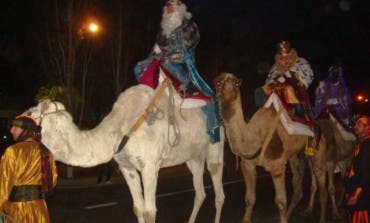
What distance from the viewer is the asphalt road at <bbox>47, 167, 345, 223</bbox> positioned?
34.9 feet

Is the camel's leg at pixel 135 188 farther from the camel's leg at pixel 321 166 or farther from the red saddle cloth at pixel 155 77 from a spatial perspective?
the camel's leg at pixel 321 166

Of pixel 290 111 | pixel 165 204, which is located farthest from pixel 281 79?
pixel 165 204

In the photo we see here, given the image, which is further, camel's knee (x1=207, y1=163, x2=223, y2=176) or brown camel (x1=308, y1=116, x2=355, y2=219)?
brown camel (x1=308, y1=116, x2=355, y2=219)

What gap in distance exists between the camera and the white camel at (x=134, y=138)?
20.3ft

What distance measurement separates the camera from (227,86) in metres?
8.24

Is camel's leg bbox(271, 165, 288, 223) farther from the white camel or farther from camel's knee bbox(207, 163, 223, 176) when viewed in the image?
the white camel

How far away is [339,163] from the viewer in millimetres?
12664

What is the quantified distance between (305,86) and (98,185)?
9.75m

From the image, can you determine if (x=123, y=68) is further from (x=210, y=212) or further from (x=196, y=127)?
(x=196, y=127)

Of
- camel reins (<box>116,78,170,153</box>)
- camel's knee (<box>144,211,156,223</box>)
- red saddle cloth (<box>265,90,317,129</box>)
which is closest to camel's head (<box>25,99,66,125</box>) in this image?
camel reins (<box>116,78,170,153</box>)

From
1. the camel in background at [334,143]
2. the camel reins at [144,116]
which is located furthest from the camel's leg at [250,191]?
the camel in background at [334,143]

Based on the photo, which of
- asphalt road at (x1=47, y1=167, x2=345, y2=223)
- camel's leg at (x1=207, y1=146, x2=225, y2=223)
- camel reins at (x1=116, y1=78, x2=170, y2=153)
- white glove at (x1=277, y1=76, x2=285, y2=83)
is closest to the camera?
camel reins at (x1=116, y1=78, x2=170, y2=153)

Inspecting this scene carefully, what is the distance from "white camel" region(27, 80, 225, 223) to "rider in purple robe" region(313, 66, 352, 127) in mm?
4704

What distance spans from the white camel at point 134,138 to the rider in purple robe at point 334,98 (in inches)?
185
